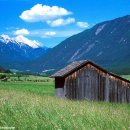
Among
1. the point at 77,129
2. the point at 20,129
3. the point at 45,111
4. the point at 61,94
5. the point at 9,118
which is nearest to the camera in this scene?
the point at 77,129

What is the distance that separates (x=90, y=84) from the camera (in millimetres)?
45219

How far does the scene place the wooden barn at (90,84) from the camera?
44531 millimetres

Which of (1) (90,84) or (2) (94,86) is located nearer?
(1) (90,84)

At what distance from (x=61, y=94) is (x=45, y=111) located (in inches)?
1420

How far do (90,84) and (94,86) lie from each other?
1.67ft

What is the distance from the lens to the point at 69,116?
26.5 ft

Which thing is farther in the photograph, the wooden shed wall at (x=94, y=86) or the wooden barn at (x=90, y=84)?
the wooden shed wall at (x=94, y=86)

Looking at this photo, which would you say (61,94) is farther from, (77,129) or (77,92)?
(77,129)

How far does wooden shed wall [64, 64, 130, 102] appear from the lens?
1758 inches

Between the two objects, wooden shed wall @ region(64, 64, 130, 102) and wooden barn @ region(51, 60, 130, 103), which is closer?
wooden barn @ region(51, 60, 130, 103)

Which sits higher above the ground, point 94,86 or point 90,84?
point 90,84

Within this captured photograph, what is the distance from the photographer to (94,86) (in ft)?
149

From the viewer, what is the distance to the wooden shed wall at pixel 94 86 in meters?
44.7

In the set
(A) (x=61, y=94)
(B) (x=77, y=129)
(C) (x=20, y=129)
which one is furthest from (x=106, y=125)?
(A) (x=61, y=94)
